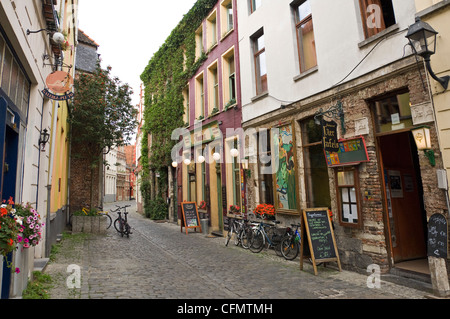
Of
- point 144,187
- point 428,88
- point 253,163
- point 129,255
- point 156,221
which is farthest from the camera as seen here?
point 144,187

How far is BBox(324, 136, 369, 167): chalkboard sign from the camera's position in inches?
253

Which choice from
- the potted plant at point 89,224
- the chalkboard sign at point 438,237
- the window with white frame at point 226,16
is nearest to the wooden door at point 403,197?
the chalkboard sign at point 438,237

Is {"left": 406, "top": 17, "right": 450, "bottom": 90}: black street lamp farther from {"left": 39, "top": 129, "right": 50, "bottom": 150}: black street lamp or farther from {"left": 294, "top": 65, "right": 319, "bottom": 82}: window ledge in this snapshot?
{"left": 39, "top": 129, "right": 50, "bottom": 150}: black street lamp

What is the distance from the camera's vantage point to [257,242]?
9.06 meters

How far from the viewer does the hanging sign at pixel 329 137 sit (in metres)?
6.56

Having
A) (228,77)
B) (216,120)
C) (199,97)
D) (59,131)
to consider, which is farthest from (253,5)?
(59,131)

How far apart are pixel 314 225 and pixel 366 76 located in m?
3.30

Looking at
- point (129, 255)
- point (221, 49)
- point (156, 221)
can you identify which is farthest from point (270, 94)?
point (156, 221)

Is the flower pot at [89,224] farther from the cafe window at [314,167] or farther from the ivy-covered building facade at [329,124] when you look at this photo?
the cafe window at [314,167]

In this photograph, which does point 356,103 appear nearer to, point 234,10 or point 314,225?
point 314,225

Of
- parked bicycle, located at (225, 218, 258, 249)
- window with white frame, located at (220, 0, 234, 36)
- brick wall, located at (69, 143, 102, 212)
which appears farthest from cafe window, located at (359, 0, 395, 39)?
brick wall, located at (69, 143, 102, 212)

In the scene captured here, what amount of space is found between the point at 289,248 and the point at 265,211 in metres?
1.66

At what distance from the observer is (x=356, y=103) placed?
21.9 feet

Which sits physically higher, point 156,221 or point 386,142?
point 386,142
